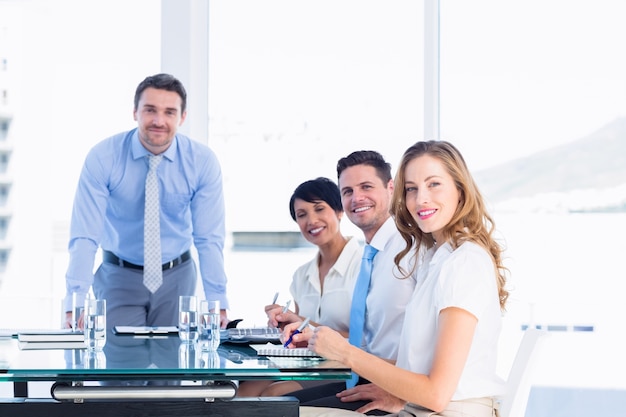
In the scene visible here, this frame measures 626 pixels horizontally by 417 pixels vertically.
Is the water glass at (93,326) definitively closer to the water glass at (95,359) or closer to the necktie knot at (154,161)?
the water glass at (95,359)

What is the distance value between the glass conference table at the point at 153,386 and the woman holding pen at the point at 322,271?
1.00 meters

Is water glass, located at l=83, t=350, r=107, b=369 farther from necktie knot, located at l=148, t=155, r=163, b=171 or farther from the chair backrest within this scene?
necktie knot, located at l=148, t=155, r=163, b=171

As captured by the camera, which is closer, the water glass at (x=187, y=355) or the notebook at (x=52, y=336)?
the water glass at (x=187, y=355)

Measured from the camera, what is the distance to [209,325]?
2365mm

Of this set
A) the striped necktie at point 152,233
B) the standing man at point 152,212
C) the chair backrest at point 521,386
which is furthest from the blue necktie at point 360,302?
the striped necktie at point 152,233

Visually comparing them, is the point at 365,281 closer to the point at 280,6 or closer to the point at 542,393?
the point at 542,393

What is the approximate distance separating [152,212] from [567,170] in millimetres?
2194

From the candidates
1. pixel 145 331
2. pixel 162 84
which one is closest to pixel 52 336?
pixel 145 331

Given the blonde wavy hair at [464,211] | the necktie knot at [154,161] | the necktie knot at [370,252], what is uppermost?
the necktie knot at [154,161]

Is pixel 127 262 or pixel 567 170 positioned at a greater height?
pixel 567 170

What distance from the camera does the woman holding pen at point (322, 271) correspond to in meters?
3.06

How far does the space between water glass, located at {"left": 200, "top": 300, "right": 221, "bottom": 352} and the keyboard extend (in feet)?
0.39

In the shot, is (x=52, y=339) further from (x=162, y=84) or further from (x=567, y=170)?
(x=567, y=170)

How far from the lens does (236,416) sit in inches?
77.3
